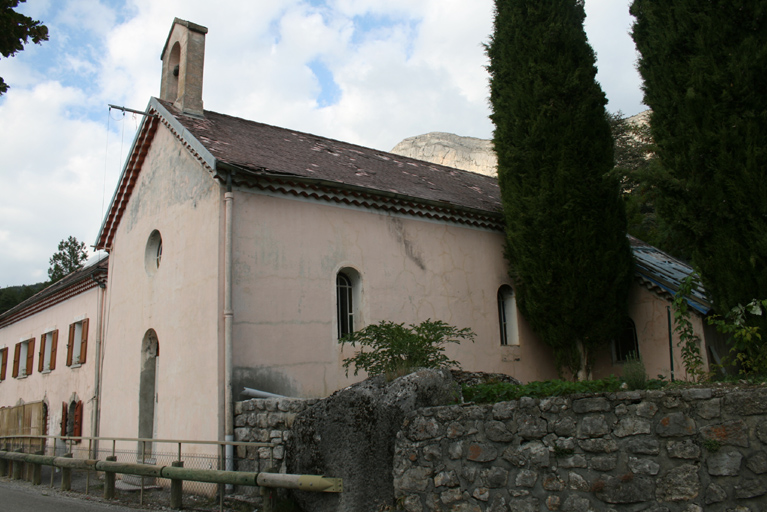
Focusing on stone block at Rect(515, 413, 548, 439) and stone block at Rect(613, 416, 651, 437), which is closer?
stone block at Rect(613, 416, 651, 437)

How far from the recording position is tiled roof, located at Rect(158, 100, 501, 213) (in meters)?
11.4

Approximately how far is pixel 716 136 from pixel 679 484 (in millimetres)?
5305

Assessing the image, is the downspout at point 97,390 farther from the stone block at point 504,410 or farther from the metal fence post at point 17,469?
the stone block at point 504,410

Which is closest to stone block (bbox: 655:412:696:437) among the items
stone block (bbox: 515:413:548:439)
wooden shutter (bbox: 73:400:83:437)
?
stone block (bbox: 515:413:548:439)

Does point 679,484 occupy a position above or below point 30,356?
below

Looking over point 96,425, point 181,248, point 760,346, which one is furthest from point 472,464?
point 96,425

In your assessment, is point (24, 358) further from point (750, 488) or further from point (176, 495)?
point (750, 488)

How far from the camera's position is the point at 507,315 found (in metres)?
14.2

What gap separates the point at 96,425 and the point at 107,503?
6.25 m

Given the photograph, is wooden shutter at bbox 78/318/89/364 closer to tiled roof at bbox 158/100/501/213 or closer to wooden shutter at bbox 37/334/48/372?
wooden shutter at bbox 37/334/48/372

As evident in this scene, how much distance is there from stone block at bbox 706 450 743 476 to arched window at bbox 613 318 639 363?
936 cm

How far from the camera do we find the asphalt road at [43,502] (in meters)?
8.45

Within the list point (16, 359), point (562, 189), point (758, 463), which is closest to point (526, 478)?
point (758, 463)

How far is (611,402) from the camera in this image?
16.8 feet
